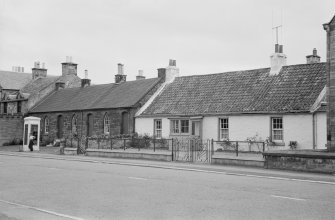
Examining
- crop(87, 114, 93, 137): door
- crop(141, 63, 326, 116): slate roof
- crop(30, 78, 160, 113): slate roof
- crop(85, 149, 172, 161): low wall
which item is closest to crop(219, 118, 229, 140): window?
crop(141, 63, 326, 116): slate roof

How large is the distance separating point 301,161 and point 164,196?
995 centimetres

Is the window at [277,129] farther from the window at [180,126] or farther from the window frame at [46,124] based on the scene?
the window frame at [46,124]

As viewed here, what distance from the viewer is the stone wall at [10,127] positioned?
53.3m

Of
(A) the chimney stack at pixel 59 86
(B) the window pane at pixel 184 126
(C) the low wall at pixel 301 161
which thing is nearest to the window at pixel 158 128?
(B) the window pane at pixel 184 126

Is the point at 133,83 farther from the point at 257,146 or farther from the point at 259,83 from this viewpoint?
the point at 257,146

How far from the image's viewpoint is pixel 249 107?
3303cm

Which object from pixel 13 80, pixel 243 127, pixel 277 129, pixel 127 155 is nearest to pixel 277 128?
pixel 277 129

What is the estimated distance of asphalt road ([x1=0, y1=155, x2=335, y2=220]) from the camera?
1018 cm

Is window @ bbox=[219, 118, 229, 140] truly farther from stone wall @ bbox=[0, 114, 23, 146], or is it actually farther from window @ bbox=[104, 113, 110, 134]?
stone wall @ bbox=[0, 114, 23, 146]

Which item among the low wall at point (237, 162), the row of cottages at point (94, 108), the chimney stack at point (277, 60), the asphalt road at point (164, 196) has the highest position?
the chimney stack at point (277, 60)

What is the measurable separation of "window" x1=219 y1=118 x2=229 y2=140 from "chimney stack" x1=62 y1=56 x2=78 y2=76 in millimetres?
29313

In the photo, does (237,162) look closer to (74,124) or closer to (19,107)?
(74,124)

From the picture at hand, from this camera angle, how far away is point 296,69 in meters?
34.1

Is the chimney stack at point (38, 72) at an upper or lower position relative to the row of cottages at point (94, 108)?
upper
